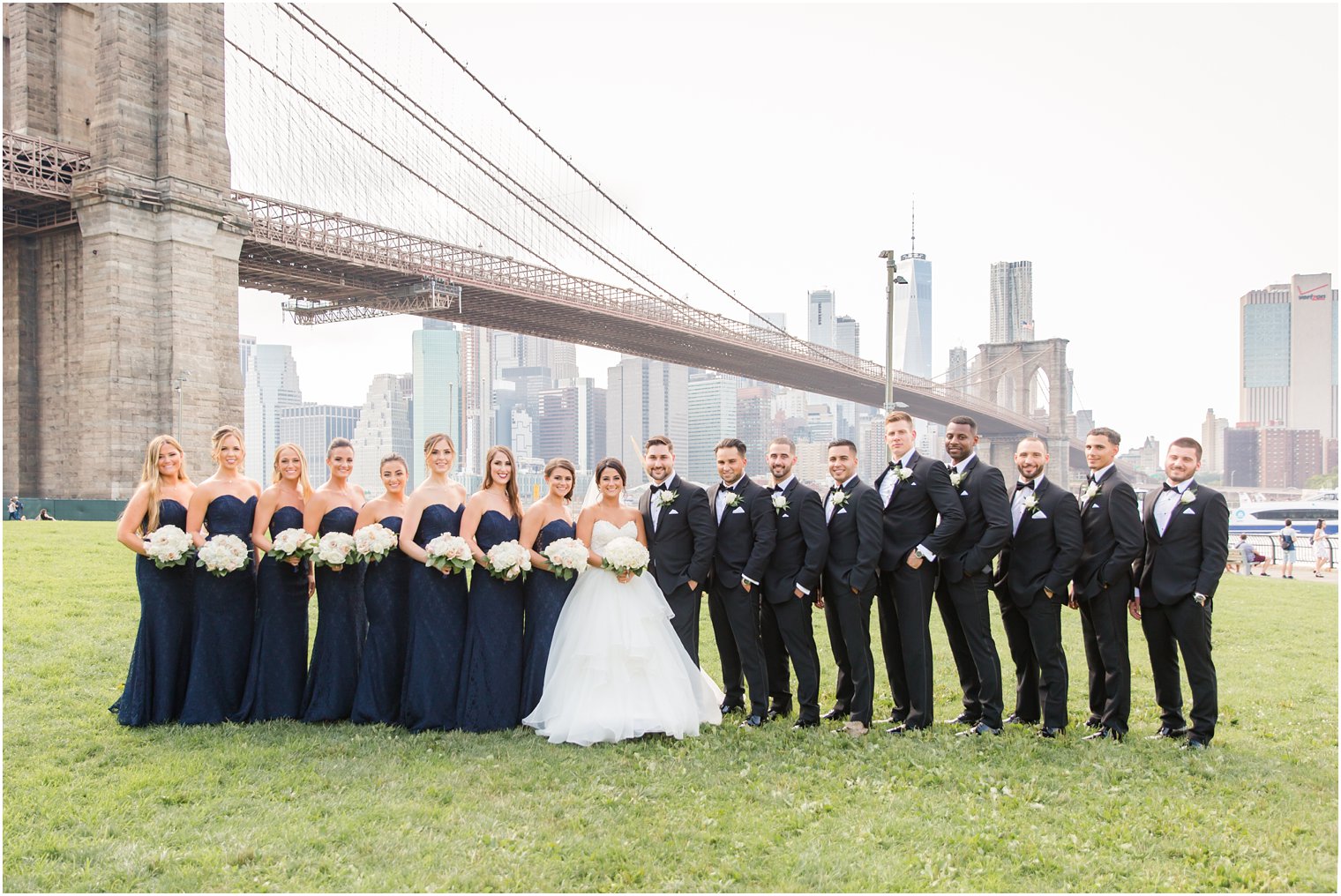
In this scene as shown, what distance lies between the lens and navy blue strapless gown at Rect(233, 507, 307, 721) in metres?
6.47

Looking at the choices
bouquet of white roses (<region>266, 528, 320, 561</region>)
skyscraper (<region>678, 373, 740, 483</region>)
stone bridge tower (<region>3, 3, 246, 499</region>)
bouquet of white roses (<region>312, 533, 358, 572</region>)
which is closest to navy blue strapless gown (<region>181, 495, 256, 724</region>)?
bouquet of white roses (<region>266, 528, 320, 561</region>)

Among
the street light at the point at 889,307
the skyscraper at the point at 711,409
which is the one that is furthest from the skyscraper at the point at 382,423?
the street light at the point at 889,307

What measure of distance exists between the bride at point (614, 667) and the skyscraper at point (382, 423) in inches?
3419

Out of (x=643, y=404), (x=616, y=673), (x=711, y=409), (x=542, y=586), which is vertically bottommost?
(x=616, y=673)

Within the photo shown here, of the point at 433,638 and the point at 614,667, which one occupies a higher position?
the point at 433,638

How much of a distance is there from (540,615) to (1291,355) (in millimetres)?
Result: 93754

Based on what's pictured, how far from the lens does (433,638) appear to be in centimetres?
647

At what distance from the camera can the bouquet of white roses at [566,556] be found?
249 inches

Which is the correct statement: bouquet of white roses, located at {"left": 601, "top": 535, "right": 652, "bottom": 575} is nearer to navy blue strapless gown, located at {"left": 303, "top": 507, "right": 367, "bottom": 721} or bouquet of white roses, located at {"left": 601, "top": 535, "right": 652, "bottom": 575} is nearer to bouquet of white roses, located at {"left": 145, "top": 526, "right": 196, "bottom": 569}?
navy blue strapless gown, located at {"left": 303, "top": 507, "right": 367, "bottom": 721}

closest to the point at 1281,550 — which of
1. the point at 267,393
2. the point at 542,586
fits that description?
the point at 542,586

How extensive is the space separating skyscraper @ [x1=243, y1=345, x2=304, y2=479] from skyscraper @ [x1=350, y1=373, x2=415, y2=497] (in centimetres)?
2580

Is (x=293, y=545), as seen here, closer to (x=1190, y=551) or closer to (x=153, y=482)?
(x=153, y=482)

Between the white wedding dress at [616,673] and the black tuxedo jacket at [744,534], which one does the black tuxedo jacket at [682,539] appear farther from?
the white wedding dress at [616,673]

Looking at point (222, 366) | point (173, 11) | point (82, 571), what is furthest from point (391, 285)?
point (82, 571)
